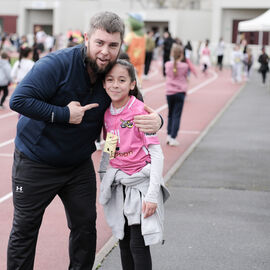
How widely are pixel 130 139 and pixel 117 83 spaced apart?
0.36m

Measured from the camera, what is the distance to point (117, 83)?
3818 millimetres

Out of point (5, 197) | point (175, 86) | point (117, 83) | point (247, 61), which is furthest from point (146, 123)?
point (247, 61)

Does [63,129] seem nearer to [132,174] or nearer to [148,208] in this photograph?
[132,174]

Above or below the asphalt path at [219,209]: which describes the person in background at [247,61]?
above

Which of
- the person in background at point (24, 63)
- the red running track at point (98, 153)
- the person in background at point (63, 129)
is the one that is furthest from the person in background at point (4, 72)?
the person in background at point (63, 129)

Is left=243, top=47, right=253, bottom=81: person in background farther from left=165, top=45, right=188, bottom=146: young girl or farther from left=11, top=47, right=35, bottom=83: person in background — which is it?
left=165, top=45, right=188, bottom=146: young girl

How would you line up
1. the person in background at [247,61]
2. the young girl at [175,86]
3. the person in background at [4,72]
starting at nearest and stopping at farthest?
the young girl at [175,86], the person in background at [4,72], the person in background at [247,61]

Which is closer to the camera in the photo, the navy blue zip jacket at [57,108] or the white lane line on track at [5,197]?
the navy blue zip jacket at [57,108]

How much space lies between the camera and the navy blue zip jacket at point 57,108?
12.1 ft

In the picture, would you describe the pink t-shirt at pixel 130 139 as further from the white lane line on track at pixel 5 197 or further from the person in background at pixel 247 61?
the person in background at pixel 247 61

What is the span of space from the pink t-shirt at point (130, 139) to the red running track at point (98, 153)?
1.55m

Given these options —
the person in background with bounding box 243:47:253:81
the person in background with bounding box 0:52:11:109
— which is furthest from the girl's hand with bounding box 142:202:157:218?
the person in background with bounding box 243:47:253:81

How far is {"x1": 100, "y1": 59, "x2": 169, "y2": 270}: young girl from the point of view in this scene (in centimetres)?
385

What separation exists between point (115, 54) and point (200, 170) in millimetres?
5729
